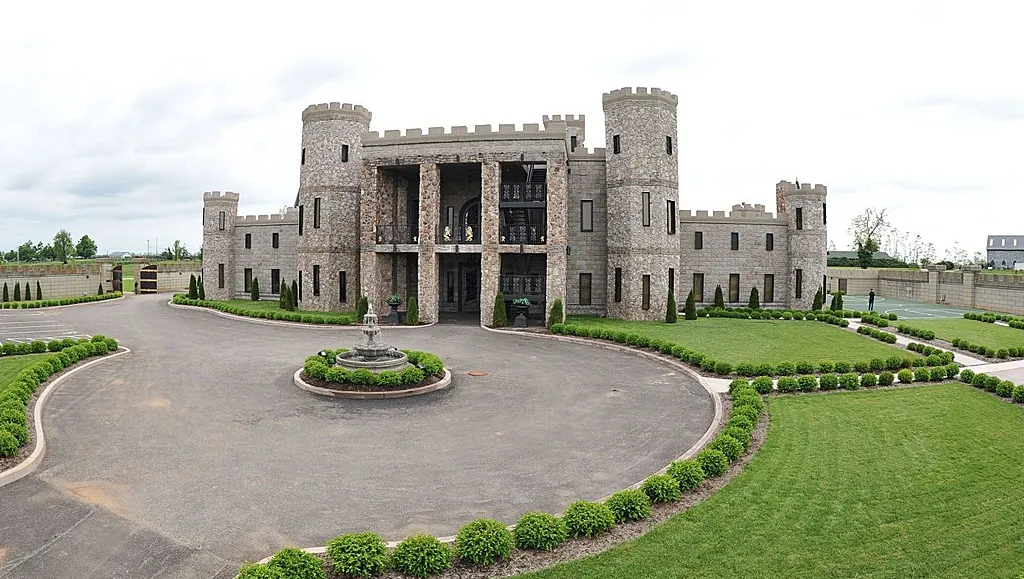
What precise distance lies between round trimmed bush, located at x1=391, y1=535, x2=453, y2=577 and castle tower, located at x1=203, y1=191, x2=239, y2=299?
4307cm

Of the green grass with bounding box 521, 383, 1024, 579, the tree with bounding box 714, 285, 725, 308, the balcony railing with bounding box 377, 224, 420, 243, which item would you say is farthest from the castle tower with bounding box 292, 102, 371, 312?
the green grass with bounding box 521, 383, 1024, 579

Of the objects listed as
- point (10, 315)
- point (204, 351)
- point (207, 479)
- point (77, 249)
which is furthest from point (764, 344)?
point (77, 249)

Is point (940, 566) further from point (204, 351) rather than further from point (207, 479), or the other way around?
point (204, 351)

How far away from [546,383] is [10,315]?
3745 centimetres

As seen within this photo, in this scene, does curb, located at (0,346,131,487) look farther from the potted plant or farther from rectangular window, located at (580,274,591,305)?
rectangular window, located at (580,274,591,305)

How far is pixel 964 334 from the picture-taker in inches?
1078

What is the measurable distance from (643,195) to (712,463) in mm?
23995

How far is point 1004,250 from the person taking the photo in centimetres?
9119

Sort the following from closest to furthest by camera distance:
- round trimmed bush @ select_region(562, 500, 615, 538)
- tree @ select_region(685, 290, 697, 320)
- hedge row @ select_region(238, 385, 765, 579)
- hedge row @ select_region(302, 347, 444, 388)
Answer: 1. hedge row @ select_region(238, 385, 765, 579)
2. round trimmed bush @ select_region(562, 500, 615, 538)
3. hedge row @ select_region(302, 347, 444, 388)
4. tree @ select_region(685, 290, 697, 320)

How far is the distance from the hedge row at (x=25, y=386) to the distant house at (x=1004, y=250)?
363ft

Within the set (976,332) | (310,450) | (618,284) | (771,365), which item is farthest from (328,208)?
(976,332)

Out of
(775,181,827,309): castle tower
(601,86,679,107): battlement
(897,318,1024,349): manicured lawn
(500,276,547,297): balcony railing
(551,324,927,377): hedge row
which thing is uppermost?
(601,86,679,107): battlement

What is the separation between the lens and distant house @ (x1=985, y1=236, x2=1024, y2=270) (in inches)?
3501

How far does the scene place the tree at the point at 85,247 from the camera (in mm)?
95562
